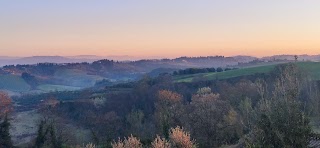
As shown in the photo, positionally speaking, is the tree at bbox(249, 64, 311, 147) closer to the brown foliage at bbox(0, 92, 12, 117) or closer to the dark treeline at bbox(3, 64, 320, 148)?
the dark treeline at bbox(3, 64, 320, 148)

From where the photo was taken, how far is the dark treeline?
2018 centimetres

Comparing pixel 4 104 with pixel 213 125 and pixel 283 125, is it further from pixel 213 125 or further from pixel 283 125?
pixel 283 125

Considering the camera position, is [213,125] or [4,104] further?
[4,104]

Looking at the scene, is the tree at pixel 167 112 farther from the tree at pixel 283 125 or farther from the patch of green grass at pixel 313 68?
the patch of green grass at pixel 313 68

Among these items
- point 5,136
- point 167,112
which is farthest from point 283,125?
point 5,136

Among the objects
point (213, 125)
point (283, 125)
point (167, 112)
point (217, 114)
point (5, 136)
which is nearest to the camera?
point (283, 125)

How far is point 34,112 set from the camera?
4638 inches

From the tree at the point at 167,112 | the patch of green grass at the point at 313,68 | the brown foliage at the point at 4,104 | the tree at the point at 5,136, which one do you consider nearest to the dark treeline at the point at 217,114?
the tree at the point at 167,112

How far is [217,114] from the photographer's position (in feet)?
167

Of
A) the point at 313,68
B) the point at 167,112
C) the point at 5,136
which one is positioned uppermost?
the point at 313,68

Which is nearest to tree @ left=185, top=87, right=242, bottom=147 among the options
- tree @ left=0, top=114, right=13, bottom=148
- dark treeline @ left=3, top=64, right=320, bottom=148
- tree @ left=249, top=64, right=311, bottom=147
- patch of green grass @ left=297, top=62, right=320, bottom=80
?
dark treeline @ left=3, top=64, right=320, bottom=148

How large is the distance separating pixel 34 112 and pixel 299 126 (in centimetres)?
10811

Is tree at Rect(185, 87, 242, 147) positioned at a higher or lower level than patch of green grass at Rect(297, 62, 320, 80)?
lower

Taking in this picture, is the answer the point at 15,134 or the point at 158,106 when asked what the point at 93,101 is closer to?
the point at 15,134
